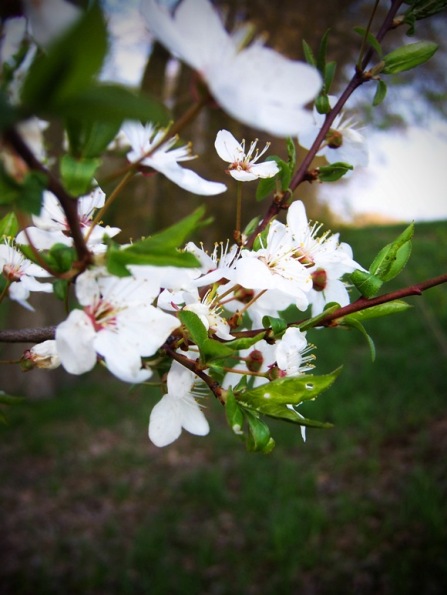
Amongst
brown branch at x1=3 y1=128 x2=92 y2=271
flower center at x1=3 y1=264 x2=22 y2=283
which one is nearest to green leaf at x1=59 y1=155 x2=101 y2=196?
brown branch at x1=3 y1=128 x2=92 y2=271

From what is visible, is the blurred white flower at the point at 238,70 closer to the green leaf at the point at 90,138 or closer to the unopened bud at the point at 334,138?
the green leaf at the point at 90,138

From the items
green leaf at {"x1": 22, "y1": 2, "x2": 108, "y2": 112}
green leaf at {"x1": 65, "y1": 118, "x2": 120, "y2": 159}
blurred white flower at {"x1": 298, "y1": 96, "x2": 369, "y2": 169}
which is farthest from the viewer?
blurred white flower at {"x1": 298, "y1": 96, "x2": 369, "y2": 169}

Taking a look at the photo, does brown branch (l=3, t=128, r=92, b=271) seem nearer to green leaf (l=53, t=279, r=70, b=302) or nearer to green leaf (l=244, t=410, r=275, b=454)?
green leaf (l=53, t=279, r=70, b=302)

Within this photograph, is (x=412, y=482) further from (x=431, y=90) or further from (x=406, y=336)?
(x=431, y=90)

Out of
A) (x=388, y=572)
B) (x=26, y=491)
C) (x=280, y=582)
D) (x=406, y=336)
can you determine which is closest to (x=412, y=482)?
(x=388, y=572)

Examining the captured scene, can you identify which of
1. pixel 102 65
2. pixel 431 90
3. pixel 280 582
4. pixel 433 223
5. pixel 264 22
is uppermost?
pixel 102 65
